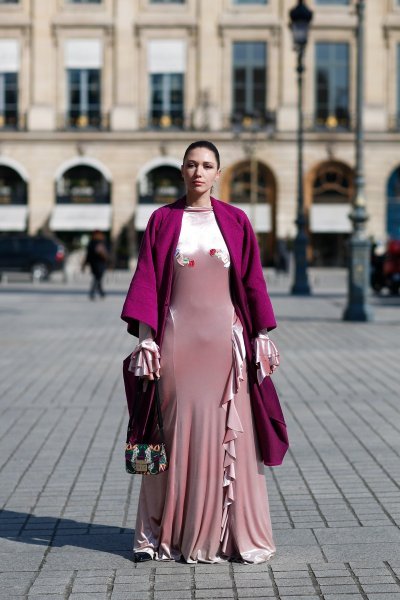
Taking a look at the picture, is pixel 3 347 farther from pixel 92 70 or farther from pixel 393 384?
pixel 92 70

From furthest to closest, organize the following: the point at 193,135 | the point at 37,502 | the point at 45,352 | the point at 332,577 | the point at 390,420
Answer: the point at 193,135
the point at 45,352
the point at 390,420
the point at 37,502
the point at 332,577

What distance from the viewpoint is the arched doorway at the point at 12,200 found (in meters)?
55.5

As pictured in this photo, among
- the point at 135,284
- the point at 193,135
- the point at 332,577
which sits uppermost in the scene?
the point at 193,135

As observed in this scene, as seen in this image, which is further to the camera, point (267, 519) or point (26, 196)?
point (26, 196)

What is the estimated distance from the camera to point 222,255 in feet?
19.5

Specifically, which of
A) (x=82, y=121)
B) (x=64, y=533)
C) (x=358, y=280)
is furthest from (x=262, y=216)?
(x=64, y=533)

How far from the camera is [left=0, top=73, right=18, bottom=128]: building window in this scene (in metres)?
55.5

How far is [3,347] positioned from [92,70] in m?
39.2

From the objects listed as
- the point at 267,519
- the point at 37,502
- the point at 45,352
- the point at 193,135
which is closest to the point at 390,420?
the point at 37,502

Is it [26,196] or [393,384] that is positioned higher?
[26,196]

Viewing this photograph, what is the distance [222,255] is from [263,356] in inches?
19.7

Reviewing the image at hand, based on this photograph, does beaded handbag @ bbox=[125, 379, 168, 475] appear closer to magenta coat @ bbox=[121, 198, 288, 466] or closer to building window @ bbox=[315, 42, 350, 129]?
magenta coat @ bbox=[121, 198, 288, 466]

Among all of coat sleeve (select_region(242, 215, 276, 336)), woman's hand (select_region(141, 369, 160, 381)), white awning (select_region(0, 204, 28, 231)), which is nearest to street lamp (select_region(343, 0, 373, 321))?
coat sleeve (select_region(242, 215, 276, 336))

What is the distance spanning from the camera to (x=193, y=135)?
55.5 meters
